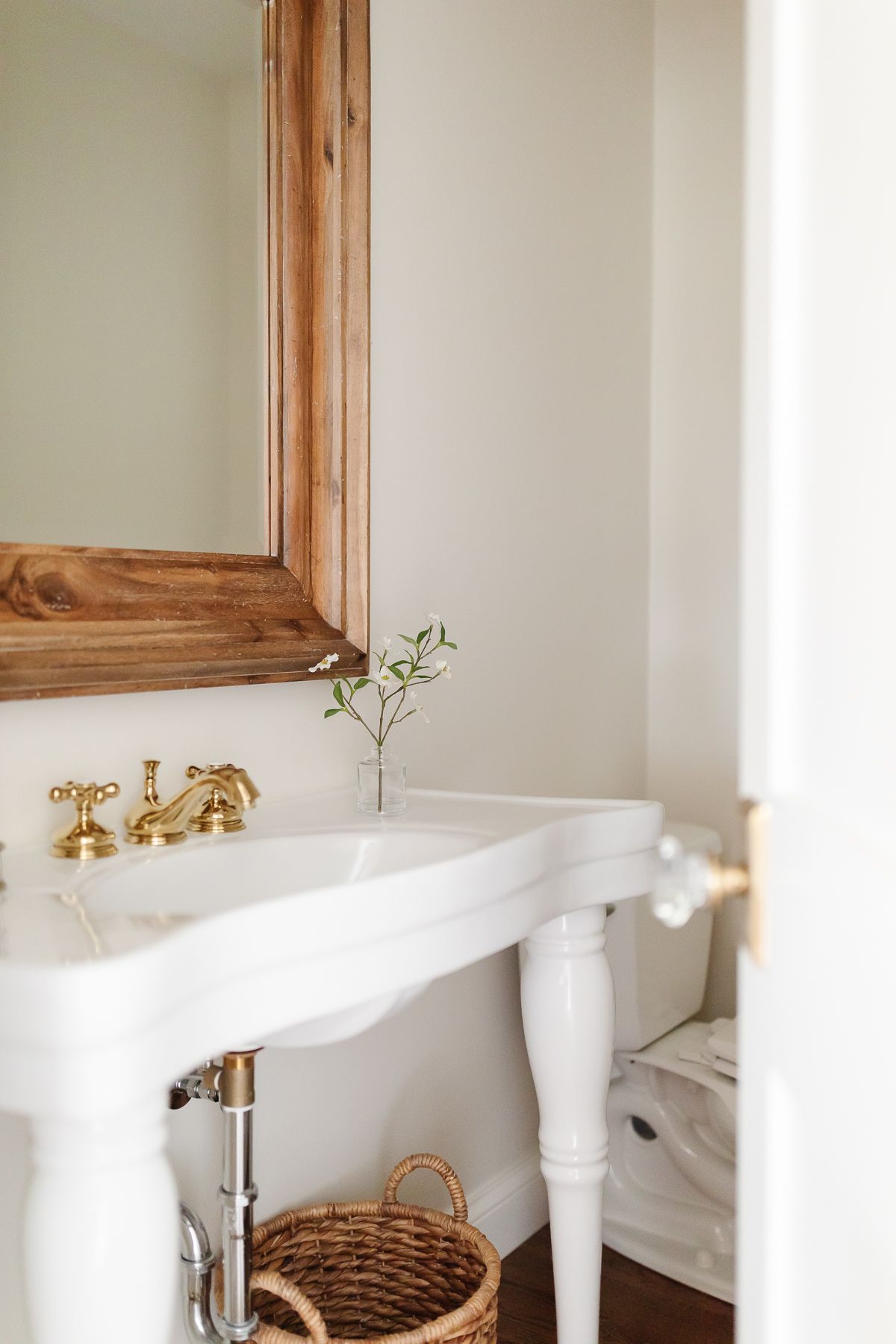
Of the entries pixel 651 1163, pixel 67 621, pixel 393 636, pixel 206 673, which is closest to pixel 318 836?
pixel 206 673

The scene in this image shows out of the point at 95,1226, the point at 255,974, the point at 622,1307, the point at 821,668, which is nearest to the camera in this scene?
the point at 821,668

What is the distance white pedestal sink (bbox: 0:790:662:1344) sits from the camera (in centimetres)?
71

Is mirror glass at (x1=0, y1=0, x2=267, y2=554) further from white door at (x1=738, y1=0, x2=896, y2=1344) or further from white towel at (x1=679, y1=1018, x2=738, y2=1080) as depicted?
white towel at (x1=679, y1=1018, x2=738, y2=1080)

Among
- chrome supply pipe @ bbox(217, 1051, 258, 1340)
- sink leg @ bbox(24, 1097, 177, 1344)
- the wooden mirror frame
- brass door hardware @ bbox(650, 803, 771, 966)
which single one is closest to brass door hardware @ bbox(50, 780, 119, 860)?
the wooden mirror frame

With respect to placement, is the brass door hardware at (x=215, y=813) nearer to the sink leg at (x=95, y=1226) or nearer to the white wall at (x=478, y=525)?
the white wall at (x=478, y=525)

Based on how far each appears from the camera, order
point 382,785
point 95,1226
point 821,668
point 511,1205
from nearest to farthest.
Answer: point 821,668, point 95,1226, point 382,785, point 511,1205

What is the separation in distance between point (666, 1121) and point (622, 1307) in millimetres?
298

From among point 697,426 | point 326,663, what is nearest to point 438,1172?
point 326,663

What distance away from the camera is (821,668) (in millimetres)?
589

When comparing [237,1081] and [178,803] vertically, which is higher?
[178,803]

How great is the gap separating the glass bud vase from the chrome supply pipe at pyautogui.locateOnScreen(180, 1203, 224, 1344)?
1.61ft

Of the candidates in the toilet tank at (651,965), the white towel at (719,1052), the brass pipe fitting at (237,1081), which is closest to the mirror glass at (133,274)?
the brass pipe fitting at (237,1081)

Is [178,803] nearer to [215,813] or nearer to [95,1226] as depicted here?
[215,813]

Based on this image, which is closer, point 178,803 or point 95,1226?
point 95,1226
